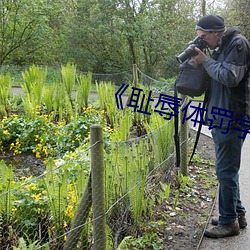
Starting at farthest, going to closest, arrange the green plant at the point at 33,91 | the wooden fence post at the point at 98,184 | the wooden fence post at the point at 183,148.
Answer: the green plant at the point at 33,91 < the wooden fence post at the point at 183,148 < the wooden fence post at the point at 98,184

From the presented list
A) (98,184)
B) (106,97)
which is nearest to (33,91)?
(106,97)

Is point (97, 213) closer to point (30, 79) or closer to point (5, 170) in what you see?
point (5, 170)

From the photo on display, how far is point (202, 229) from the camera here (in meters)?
3.65

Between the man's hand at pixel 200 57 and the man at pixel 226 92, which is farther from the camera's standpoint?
the man's hand at pixel 200 57

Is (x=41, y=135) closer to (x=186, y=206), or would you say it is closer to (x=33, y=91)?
(x=33, y=91)

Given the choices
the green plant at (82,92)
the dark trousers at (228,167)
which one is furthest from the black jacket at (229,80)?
the green plant at (82,92)

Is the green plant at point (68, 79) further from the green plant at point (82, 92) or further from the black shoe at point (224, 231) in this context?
the black shoe at point (224, 231)

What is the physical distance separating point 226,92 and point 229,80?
0.21 metres

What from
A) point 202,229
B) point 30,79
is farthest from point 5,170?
point 30,79

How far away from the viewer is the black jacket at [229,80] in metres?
2.90

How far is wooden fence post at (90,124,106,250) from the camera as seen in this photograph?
2430 mm

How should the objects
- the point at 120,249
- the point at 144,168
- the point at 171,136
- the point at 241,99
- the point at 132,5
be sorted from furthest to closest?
the point at 132,5 → the point at 171,136 → the point at 144,168 → the point at 241,99 → the point at 120,249

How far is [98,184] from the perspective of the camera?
97.1 inches

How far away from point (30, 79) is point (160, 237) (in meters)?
5.19
